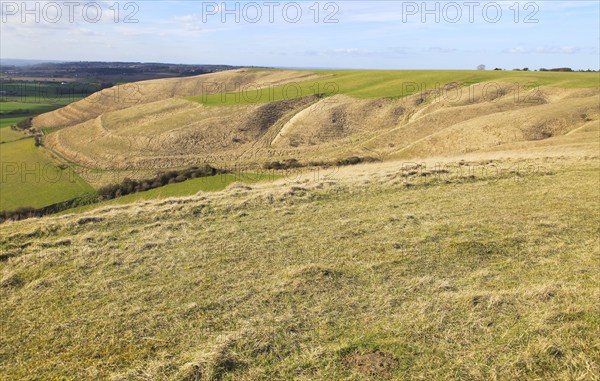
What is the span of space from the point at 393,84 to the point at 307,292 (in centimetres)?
8074

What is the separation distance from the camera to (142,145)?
6488 centimetres

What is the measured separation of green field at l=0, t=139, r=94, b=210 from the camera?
150 feet

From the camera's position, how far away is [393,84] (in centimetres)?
8525

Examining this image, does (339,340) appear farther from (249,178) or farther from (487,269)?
(249,178)

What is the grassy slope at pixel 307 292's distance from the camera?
8852mm

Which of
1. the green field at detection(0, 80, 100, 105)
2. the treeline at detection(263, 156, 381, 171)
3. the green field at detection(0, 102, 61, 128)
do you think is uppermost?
the green field at detection(0, 80, 100, 105)

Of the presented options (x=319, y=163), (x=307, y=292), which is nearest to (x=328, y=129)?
(x=319, y=163)

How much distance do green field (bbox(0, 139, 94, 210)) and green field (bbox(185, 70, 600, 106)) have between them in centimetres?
3338

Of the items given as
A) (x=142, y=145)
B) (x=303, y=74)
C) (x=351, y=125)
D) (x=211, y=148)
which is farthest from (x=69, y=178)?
(x=303, y=74)

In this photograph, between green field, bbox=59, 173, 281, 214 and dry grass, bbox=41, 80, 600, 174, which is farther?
dry grass, bbox=41, 80, 600, 174

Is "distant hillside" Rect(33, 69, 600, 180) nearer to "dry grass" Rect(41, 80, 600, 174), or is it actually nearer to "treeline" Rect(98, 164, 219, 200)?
"dry grass" Rect(41, 80, 600, 174)

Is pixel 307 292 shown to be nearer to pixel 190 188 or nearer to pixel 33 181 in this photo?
pixel 190 188

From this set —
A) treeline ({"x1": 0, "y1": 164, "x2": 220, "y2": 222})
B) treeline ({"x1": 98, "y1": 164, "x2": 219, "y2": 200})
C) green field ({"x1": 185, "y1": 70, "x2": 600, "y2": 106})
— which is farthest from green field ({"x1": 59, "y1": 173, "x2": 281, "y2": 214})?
green field ({"x1": 185, "y1": 70, "x2": 600, "y2": 106})

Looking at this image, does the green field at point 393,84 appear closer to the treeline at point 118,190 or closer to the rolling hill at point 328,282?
the treeline at point 118,190
